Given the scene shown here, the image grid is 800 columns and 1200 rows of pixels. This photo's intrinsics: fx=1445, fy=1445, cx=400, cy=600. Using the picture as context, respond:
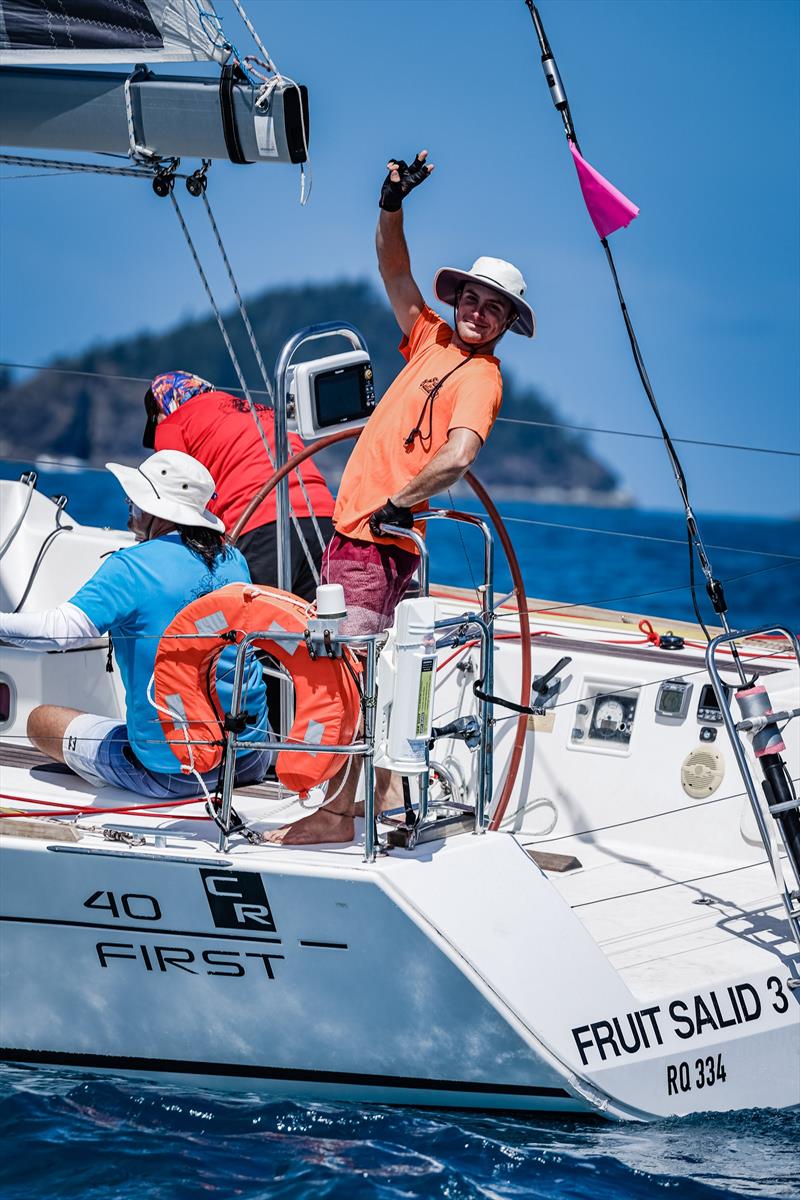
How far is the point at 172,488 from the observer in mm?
3822

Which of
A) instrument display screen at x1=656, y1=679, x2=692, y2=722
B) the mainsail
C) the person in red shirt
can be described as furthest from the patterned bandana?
instrument display screen at x1=656, y1=679, x2=692, y2=722

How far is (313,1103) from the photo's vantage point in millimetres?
3607

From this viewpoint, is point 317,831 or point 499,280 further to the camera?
point 499,280

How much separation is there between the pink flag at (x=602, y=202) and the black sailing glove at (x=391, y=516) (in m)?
1.07

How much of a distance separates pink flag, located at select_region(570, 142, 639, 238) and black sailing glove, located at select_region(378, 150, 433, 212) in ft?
1.52

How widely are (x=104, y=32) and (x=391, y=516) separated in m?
1.63

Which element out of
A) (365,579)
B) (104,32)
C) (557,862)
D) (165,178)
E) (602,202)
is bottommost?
(557,862)

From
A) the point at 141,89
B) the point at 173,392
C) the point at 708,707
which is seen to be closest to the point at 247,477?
the point at 173,392

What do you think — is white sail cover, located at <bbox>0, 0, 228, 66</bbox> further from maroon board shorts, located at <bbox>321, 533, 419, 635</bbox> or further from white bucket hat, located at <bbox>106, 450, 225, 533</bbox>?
maroon board shorts, located at <bbox>321, 533, 419, 635</bbox>

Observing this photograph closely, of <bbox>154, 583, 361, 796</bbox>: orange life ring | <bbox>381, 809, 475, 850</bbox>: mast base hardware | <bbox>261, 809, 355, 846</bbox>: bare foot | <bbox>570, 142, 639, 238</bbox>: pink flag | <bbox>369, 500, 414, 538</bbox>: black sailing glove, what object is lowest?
<bbox>381, 809, 475, 850</bbox>: mast base hardware

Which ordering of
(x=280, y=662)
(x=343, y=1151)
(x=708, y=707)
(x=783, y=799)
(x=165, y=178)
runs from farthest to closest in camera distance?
(x=708, y=707) < (x=165, y=178) < (x=783, y=799) < (x=280, y=662) < (x=343, y=1151)

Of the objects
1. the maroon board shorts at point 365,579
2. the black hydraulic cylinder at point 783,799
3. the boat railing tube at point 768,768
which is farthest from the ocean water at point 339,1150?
the maroon board shorts at point 365,579

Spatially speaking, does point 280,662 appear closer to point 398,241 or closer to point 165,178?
point 398,241

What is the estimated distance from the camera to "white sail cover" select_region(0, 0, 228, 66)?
397cm
